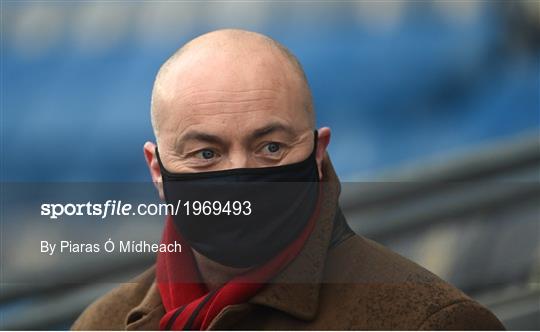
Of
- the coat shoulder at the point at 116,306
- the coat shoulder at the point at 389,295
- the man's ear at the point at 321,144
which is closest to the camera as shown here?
the coat shoulder at the point at 389,295

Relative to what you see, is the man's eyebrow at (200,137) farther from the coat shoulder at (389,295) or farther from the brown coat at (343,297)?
the coat shoulder at (389,295)

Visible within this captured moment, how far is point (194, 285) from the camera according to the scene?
2.44 metres

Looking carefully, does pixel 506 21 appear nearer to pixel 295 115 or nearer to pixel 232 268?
pixel 295 115

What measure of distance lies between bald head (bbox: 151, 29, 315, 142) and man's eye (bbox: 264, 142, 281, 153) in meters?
0.11

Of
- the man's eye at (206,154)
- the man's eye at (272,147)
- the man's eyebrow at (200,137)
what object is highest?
the man's eyebrow at (200,137)

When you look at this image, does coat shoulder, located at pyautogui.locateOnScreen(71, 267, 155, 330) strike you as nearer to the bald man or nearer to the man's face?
the bald man

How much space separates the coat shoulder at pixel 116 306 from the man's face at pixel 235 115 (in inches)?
17.9

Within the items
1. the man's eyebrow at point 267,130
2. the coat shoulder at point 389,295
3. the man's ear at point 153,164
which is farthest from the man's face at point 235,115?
the coat shoulder at point 389,295

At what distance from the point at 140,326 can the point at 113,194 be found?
498 millimetres

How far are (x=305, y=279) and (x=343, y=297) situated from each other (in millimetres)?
110

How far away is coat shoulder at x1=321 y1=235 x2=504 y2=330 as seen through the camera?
2299 mm

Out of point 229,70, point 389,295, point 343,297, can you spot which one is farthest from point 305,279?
point 229,70

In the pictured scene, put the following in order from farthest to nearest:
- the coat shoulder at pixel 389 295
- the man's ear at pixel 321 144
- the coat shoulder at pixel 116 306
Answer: the coat shoulder at pixel 116 306, the man's ear at pixel 321 144, the coat shoulder at pixel 389 295

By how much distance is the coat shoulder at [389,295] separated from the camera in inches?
90.5
